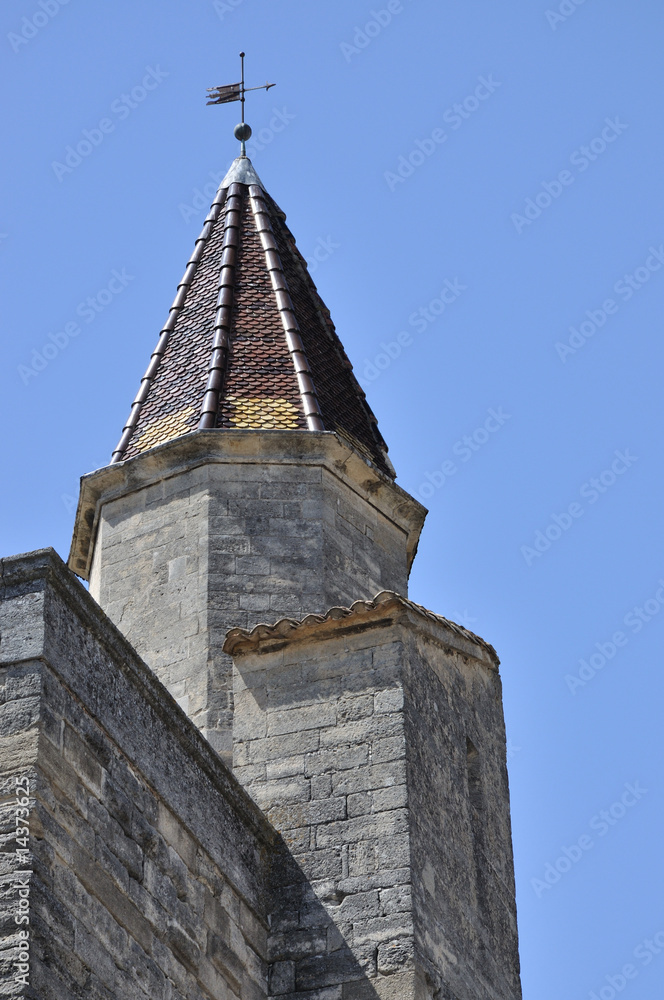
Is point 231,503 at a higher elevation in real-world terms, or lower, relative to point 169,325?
lower

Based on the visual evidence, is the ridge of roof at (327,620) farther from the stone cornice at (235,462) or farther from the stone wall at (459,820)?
the stone cornice at (235,462)

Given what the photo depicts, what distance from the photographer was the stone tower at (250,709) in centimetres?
660

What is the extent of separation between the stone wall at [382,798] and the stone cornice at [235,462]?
1749 mm

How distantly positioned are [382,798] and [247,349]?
4363 mm

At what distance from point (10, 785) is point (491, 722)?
3.89m

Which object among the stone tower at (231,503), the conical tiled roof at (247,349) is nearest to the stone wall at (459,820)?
the stone tower at (231,503)

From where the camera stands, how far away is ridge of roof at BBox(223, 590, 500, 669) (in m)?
8.80

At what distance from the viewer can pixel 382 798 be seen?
326 inches

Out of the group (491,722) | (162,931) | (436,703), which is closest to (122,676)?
(162,931)

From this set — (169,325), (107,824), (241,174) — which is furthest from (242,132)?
(107,824)

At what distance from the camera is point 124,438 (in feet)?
37.2

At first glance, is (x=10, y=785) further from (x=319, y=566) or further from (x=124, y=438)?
(x=124, y=438)

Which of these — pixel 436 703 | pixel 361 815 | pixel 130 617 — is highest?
pixel 130 617

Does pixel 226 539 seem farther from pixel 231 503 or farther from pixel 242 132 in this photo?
pixel 242 132
